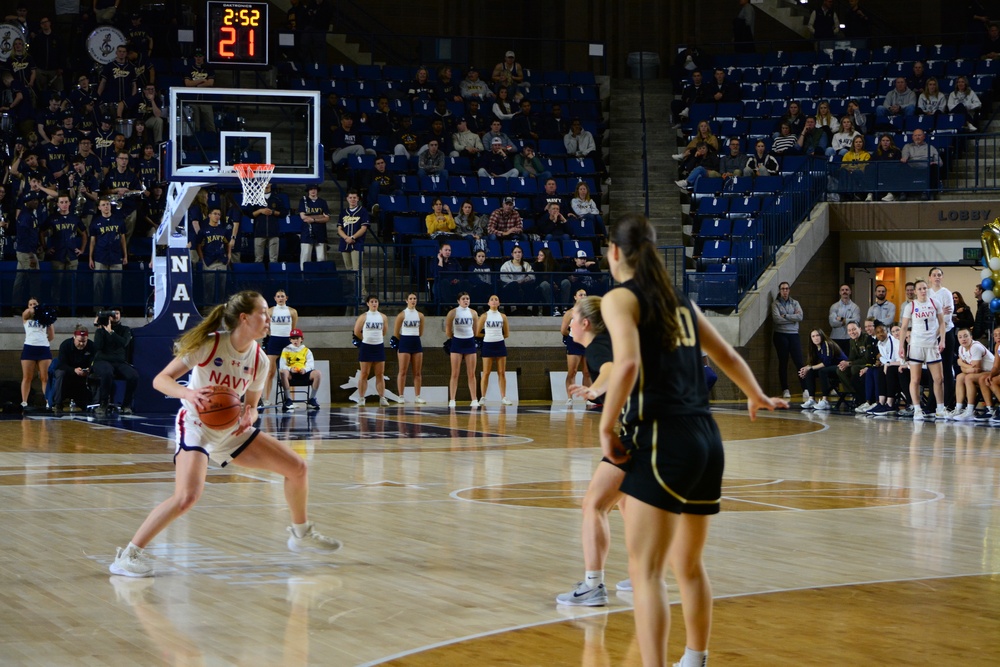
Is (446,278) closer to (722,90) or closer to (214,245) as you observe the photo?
(214,245)

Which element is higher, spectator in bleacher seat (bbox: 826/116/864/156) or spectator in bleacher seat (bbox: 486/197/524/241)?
spectator in bleacher seat (bbox: 826/116/864/156)

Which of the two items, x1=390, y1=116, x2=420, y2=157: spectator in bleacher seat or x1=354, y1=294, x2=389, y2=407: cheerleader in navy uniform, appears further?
x1=390, y1=116, x2=420, y2=157: spectator in bleacher seat

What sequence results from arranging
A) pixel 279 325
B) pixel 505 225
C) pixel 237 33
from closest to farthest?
pixel 237 33
pixel 279 325
pixel 505 225

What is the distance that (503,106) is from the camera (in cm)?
2764

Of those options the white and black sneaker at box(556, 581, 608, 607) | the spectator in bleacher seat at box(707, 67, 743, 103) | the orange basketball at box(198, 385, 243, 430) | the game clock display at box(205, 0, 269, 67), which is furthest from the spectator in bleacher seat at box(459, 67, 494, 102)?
the white and black sneaker at box(556, 581, 608, 607)

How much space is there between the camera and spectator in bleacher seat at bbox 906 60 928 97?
27000mm

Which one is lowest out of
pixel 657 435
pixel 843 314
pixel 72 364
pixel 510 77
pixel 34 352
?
pixel 72 364

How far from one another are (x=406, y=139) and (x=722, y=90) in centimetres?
703

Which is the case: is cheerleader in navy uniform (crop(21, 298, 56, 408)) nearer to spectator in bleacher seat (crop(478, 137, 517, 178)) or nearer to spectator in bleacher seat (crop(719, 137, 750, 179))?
spectator in bleacher seat (crop(478, 137, 517, 178))

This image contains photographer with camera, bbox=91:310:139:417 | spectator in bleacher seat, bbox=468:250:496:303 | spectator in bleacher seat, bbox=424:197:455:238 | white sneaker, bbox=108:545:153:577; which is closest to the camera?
white sneaker, bbox=108:545:153:577

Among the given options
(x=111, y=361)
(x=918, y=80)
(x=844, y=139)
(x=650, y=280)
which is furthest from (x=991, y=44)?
(x=650, y=280)

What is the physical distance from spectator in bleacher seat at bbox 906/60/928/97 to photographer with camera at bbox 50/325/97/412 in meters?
17.1

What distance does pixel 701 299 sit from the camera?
23.8 meters

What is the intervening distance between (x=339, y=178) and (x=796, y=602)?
20.4 meters
